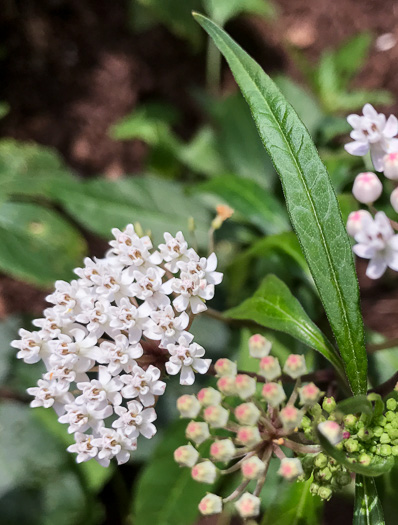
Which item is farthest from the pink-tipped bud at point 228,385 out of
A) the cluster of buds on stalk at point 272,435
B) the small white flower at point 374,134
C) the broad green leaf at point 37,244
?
the broad green leaf at point 37,244

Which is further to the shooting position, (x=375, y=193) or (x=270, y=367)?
(x=375, y=193)

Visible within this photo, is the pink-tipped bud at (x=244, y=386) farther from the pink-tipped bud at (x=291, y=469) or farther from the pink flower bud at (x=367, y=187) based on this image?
the pink flower bud at (x=367, y=187)

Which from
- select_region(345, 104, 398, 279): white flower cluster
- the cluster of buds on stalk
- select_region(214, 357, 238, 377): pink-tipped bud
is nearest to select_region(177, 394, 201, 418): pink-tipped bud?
the cluster of buds on stalk

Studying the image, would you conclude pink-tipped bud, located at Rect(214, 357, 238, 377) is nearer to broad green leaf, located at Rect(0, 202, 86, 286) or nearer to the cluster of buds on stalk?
the cluster of buds on stalk

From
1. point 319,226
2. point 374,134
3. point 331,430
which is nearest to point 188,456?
point 331,430

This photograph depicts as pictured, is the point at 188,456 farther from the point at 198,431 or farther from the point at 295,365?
the point at 295,365

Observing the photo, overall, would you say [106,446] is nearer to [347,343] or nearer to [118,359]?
[118,359]
